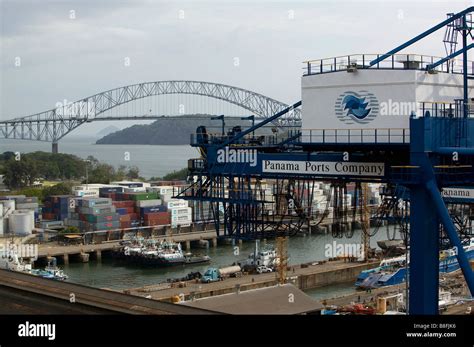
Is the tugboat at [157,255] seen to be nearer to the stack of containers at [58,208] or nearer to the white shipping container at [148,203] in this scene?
the white shipping container at [148,203]

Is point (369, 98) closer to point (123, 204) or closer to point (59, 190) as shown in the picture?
point (123, 204)

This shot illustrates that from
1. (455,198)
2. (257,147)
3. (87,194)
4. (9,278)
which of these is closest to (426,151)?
(257,147)

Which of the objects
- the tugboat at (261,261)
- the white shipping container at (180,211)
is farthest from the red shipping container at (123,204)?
the tugboat at (261,261)

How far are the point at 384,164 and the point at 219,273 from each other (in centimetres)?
1180

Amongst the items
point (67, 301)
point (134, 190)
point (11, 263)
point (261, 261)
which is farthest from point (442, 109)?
point (134, 190)

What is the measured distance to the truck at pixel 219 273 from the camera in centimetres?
1712

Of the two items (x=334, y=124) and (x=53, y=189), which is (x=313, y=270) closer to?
(x=334, y=124)

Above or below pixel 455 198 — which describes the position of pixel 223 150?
above

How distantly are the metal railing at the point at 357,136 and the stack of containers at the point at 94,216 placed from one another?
777 inches

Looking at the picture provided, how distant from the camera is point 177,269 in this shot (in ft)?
68.1

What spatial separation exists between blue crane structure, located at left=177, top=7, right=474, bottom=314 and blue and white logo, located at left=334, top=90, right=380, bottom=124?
100 millimetres

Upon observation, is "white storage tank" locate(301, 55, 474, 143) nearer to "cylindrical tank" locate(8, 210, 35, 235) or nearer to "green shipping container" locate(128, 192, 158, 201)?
"cylindrical tank" locate(8, 210, 35, 235)

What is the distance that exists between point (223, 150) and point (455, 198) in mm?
2625
